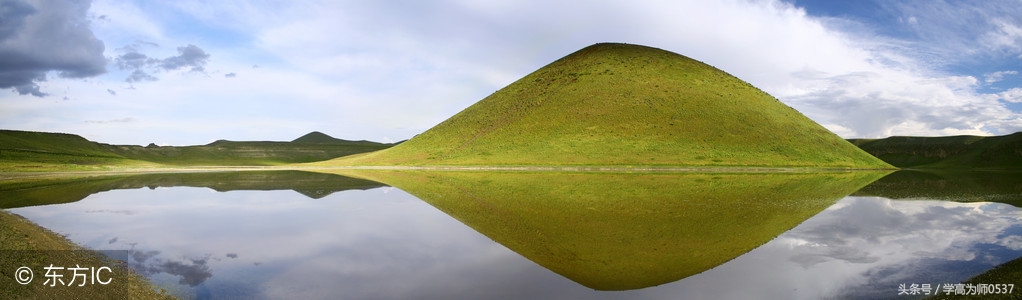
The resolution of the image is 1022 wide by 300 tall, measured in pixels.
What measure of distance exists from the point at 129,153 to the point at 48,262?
150 meters

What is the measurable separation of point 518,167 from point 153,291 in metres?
65.5

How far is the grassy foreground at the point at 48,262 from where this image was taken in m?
9.35

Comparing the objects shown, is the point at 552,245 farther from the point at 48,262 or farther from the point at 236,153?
the point at 236,153

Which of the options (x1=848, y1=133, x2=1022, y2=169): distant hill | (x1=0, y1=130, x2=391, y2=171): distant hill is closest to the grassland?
(x1=0, y1=130, x2=391, y2=171): distant hill

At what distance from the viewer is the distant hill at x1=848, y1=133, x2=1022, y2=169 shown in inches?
4715

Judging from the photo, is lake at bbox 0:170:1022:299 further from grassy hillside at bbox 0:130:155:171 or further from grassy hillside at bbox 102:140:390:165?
grassy hillside at bbox 102:140:390:165

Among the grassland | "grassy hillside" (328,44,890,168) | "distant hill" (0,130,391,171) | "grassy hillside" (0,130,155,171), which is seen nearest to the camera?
the grassland

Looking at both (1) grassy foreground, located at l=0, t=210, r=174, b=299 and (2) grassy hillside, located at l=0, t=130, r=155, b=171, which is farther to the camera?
(2) grassy hillside, located at l=0, t=130, r=155, b=171

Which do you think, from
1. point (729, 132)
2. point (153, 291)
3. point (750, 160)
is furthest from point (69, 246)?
point (729, 132)

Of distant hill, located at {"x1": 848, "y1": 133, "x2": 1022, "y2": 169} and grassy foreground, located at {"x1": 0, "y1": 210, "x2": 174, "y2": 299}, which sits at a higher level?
distant hill, located at {"x1": 848, "y1": 133, "x2": 1022, "y2": 169}

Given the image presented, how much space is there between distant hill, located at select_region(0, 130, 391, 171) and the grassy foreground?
80112 mm

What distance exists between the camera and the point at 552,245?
1519cm

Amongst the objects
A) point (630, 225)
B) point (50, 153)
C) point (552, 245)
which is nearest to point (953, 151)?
point (630, 225)

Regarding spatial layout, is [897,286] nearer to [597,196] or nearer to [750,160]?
[597,196]
